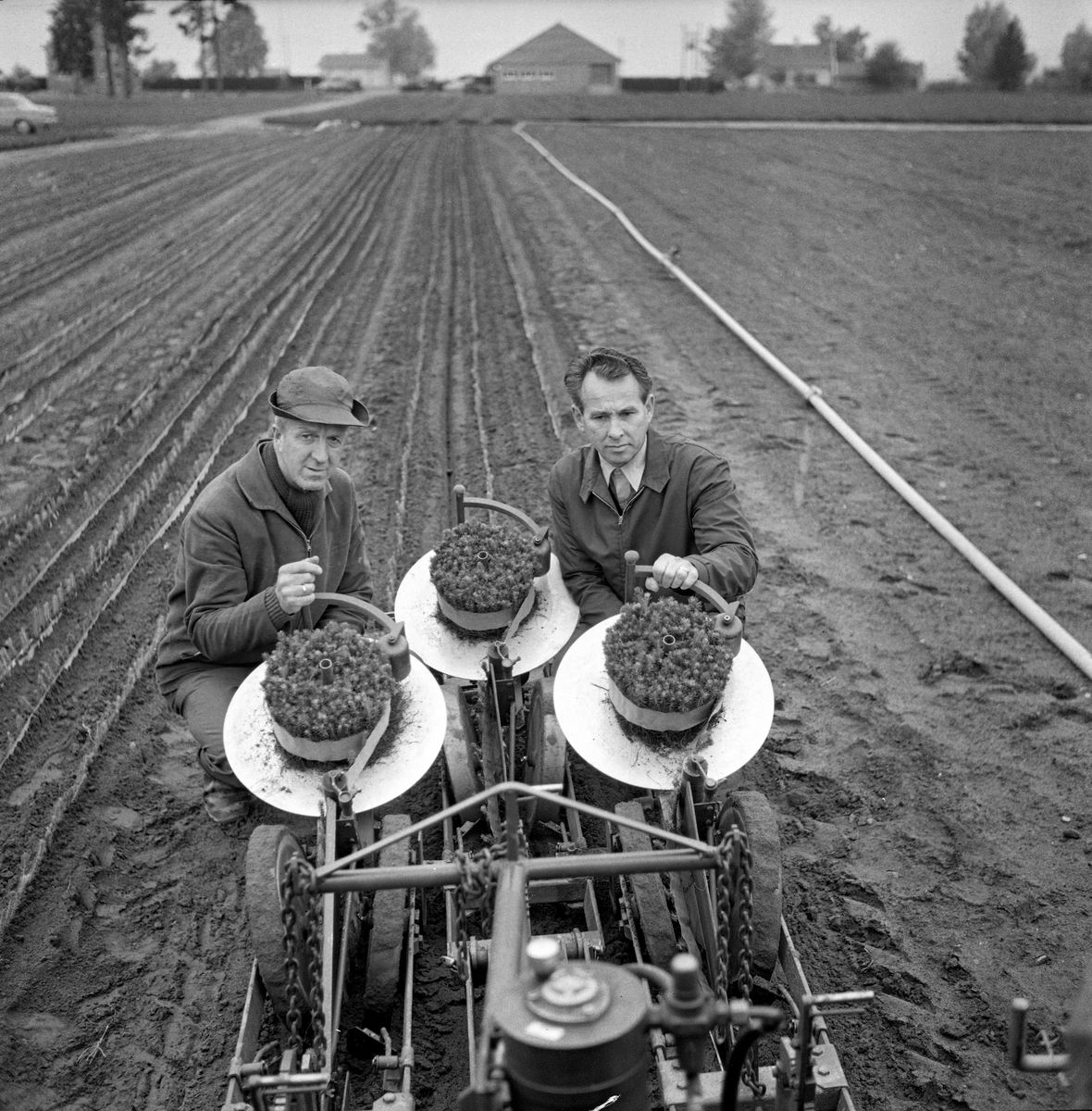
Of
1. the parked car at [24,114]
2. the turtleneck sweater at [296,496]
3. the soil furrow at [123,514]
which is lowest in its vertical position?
the soil furrow at [123,514]

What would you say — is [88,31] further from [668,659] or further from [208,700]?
[668,659]

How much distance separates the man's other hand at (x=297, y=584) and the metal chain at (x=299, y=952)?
42.2 inches

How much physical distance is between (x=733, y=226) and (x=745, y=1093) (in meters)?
16.8

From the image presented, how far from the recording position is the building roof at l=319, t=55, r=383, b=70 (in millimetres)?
108250

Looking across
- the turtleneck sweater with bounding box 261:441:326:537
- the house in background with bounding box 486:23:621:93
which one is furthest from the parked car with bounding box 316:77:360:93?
the turtleneck sweater with bounding box 261:441:326:537

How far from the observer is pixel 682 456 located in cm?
481

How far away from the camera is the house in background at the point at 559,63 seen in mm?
79000

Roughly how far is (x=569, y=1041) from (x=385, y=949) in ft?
6.02

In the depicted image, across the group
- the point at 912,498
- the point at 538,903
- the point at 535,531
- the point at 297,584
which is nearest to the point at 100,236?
the point at 912,498

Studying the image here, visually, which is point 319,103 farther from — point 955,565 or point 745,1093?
point 745,1093

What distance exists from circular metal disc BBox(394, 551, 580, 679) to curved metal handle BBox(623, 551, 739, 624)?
557 mm

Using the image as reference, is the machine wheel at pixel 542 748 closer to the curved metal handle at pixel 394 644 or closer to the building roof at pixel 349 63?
the curved metal handle at pixel 394 644

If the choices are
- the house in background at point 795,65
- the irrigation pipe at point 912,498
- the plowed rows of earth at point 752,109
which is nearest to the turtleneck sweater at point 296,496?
the irrigation pipe at point 912,498

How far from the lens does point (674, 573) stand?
4.18 m
